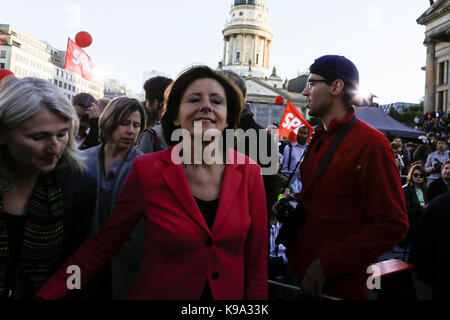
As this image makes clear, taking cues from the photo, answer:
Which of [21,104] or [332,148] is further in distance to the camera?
[332,148]

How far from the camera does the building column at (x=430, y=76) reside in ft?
128

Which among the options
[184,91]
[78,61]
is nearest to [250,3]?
[78,61]

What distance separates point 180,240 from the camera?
1743mm

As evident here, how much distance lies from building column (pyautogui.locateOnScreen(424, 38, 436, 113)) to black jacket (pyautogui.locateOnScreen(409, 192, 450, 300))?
42.2m

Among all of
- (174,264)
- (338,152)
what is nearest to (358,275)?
(338,152)

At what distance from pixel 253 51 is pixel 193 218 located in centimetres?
8195

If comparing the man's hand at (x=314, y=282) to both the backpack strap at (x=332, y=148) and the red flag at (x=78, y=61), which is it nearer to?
the backpack strap at (x=332, y=148)

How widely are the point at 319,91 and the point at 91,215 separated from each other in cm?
169

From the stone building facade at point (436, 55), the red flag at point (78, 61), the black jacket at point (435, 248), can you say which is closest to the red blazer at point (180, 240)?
the black jacket at point (435, 248)

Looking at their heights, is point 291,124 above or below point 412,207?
above

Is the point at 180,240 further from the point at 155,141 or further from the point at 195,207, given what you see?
the point at 155,141

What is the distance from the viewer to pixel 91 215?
2.06 meters

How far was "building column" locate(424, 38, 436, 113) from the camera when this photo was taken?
39094mm

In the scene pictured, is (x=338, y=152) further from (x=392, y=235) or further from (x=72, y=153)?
(x=72, y=153)
